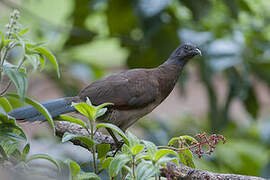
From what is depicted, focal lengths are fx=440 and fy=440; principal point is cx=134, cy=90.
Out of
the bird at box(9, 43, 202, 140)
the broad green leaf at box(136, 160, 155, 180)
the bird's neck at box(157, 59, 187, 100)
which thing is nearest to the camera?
the broad green leaf at box(136, 160, 155, 180)

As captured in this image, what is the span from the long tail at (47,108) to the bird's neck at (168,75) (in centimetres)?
56

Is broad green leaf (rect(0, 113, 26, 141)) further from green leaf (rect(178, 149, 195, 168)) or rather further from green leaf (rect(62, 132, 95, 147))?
green leaf (rect(178, 149, 195, 168))

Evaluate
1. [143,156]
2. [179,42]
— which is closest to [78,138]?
[143,156]

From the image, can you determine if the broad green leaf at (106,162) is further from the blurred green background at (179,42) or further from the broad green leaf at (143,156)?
the blurred green background at (179,42)

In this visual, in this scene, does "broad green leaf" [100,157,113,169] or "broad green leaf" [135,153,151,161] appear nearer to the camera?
"broad green leaf" [135,153,151,161]

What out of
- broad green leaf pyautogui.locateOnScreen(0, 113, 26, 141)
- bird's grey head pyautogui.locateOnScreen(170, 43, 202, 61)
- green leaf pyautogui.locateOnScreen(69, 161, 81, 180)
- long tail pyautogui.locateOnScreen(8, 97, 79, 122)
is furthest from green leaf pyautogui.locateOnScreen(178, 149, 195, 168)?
bird's grey head pyautogui.locateOnScreen(170, 43, 202, 61)

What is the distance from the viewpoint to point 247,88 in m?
3.64

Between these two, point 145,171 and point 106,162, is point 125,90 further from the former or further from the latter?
point 145,171

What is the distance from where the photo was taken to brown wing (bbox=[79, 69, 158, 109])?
2.23 metres

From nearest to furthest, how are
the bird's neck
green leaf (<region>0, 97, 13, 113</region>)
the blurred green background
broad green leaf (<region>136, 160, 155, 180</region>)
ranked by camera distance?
1. broad green leaf (<region>136, 160, 155, 180</region>)
2. green leaf (<region>0, 97, 13, 113</region>)
3. the bird's neck
4. the blurred green background

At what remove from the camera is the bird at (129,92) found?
222 cm

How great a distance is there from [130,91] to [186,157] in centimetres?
93

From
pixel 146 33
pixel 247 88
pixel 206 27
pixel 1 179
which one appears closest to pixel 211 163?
pixel 247 88

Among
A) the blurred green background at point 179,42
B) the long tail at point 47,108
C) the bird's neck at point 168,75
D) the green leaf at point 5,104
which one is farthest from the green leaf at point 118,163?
the blurred green background at point 179,42
